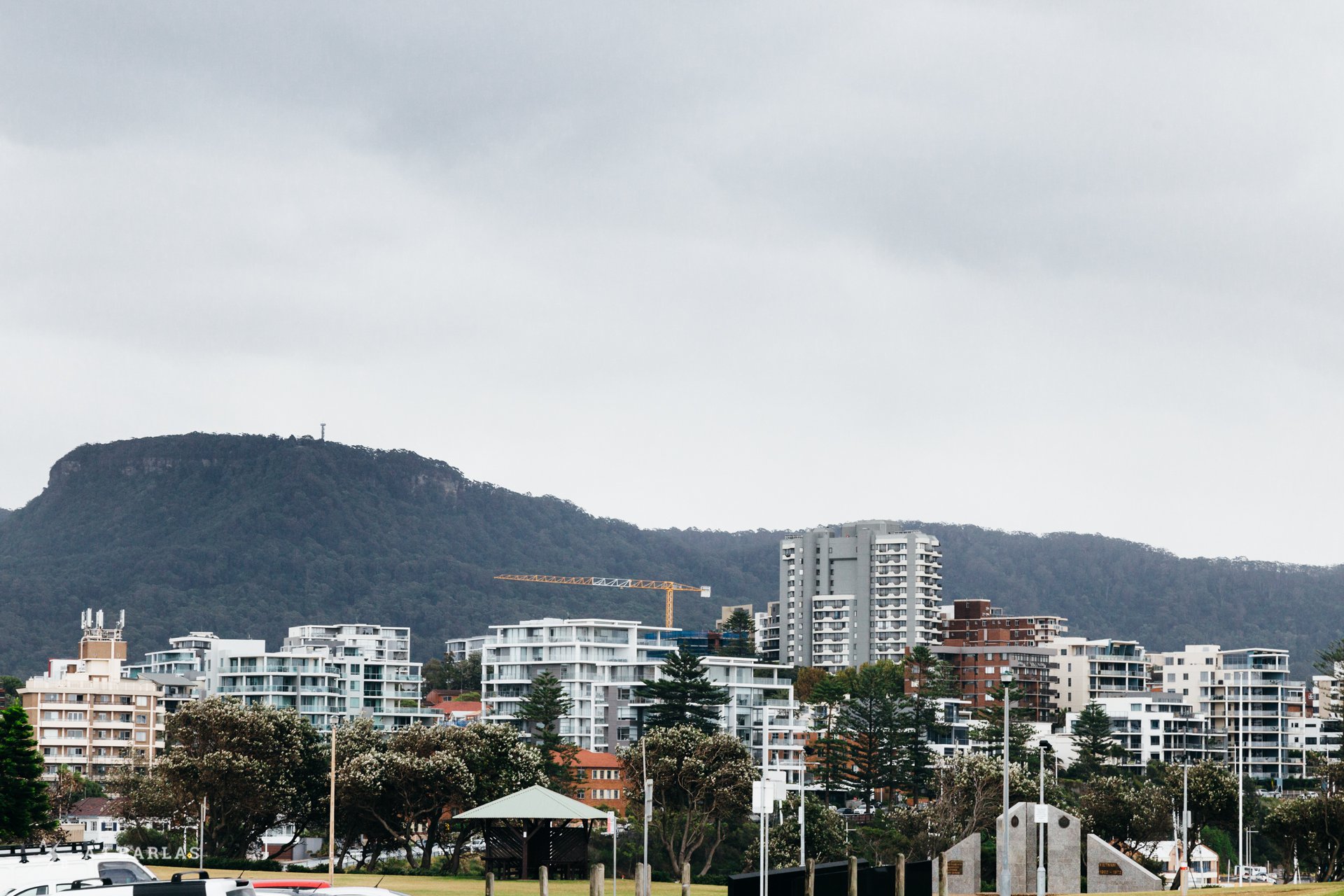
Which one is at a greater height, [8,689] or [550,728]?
[550,728]

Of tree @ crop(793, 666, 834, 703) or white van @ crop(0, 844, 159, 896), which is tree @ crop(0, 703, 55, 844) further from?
tree @ crop(793, 666, 834, 703)

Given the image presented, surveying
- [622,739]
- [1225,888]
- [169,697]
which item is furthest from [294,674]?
[1225,888]

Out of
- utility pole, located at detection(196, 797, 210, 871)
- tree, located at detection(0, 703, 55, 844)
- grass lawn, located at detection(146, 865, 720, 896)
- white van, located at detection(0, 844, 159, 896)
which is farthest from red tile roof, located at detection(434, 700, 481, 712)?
white van, located at detection(0, 844, 159, 896)

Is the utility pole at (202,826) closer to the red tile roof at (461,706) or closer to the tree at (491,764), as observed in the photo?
the tree at (491,764)

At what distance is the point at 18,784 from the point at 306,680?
94756 millimetres

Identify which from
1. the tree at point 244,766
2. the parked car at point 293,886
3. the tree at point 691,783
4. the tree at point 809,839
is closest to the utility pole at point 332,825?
the parked car at point 293,886

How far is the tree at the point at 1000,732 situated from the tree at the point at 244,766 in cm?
4688

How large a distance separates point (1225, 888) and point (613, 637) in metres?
115

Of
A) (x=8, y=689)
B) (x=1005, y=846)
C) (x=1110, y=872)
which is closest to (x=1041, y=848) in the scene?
(x=1005, y=846)

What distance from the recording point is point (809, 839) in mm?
89000

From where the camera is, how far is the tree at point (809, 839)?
83.1 meters

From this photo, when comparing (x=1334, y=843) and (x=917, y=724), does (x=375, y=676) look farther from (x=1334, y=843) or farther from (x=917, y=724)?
(x=1334, y=843)

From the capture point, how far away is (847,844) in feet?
322

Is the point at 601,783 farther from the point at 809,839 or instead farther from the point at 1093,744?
the point at 809,839
